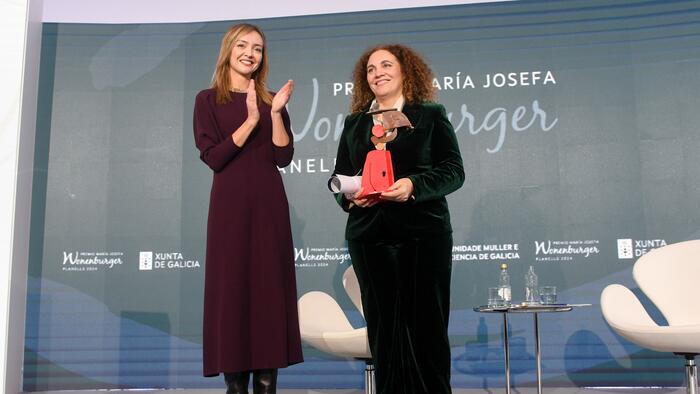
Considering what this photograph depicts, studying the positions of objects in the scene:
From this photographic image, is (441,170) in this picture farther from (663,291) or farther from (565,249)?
(565,249)

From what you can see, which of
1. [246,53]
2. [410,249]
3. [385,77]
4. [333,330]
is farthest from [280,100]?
[333,330]

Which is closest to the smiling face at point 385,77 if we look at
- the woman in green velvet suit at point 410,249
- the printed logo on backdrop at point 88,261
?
the woman in green velvet suit at point 410,249

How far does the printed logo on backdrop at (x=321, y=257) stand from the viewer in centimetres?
509

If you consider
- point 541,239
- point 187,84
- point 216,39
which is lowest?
point 541,239

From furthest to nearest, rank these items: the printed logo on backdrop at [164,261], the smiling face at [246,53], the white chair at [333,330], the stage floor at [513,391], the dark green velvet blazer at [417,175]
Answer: the printed logo on backdrop at [164,261] → the stage floor at [513,391] → the white chair at [333,330] → the smiling face at [246,53] → the dark green velvet blazer at [417,175]

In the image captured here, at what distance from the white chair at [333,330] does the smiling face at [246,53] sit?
1538mm

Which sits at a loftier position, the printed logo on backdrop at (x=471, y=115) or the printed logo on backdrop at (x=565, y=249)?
the printed logo on backdrop at (x=471, y=115)

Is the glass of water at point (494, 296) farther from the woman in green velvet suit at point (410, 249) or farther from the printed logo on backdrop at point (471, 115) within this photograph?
the woman in green velvet suit at point (410, 249)

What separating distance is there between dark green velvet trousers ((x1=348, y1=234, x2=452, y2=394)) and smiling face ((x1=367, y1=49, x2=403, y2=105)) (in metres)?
0.57

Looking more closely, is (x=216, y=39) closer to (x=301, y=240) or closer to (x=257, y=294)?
(x=301, y=240)

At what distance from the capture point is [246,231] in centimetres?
245

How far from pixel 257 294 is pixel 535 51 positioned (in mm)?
3428

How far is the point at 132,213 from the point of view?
17.0ft

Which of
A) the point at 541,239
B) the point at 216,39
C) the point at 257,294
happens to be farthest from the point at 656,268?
the point at 216,39
